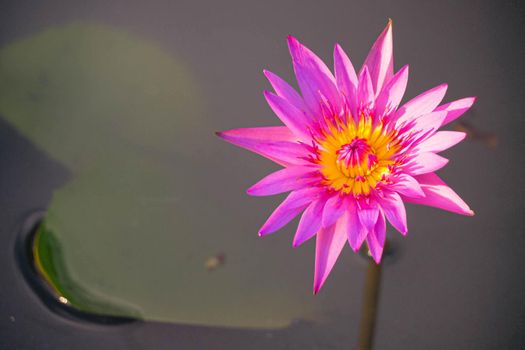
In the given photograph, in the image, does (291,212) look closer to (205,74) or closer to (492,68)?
(205,74)

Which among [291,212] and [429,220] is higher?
[291,212]

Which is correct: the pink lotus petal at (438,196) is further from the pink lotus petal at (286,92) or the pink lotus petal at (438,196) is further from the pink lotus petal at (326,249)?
the pink lotus petal at (286,92)

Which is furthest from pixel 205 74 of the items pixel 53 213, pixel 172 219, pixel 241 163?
pixel 53 213

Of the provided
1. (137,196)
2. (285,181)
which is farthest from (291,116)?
(137,196)

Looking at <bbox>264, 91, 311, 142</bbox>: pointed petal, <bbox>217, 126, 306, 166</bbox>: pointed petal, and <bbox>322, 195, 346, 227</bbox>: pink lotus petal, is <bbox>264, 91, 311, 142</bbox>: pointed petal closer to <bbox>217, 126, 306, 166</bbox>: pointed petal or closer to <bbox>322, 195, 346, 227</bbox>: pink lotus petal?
<bbox>217, 126, 306, 166</bbox>: pointed petal

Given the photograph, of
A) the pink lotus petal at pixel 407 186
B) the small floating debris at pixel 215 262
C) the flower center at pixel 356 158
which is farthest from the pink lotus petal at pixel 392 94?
the small floating debris at pixel 215 262

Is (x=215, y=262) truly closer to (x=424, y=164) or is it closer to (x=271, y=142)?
(x=271, y=142)
